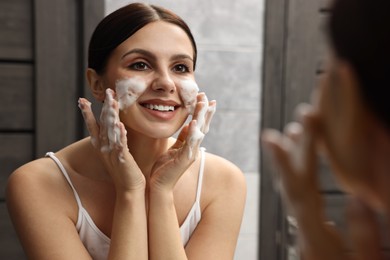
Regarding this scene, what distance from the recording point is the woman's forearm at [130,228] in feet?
3.22

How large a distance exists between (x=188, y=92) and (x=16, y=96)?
0.80 meters

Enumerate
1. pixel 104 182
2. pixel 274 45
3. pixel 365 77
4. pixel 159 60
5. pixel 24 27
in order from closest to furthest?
pixel 365 77 < pixel 159 60 < pixel 104 182 < pixel 24 27 < pixel 274 45

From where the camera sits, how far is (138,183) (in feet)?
3.34

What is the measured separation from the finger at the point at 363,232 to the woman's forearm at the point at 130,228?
710 millimetres

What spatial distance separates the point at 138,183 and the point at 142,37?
0.28m

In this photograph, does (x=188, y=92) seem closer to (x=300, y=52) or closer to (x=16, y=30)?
(x=16, y=30)

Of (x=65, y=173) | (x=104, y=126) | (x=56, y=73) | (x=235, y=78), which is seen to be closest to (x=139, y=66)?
(x=104, y=126)

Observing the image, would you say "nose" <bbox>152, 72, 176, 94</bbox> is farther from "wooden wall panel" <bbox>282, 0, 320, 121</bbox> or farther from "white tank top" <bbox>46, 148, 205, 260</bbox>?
"wooden wall panel" <bbox>282, 0, 320, 121</bbox>

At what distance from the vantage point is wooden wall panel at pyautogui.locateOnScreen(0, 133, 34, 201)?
1.62m

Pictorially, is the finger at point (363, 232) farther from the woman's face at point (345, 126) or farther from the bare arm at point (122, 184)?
the bare arm at point (122, 184)

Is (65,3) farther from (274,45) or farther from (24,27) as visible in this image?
(274,45)

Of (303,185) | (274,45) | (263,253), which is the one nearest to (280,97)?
(274,45)

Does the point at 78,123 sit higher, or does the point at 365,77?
the point at 365,77

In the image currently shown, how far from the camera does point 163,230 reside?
1.02 metres
